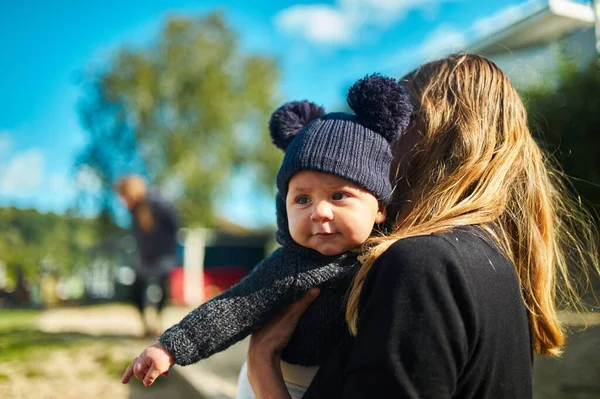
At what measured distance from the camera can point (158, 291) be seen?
7133 millimetres

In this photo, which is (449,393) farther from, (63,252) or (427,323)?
(63,252)

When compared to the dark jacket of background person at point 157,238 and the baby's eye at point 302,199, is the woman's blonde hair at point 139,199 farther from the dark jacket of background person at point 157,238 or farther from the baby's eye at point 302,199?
the baby's eye at point 302,199

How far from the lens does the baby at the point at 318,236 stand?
4.53 feet

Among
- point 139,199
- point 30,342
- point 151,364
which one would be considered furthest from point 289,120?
point 30,342

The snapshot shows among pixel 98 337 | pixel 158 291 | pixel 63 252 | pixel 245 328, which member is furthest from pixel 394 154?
pixel 63 252

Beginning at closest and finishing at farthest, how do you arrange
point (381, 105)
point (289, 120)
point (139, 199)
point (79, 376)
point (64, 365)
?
point (381, 105) → point (289, 120) → point (79, 376) → point (64, 365) → point (139, 199)

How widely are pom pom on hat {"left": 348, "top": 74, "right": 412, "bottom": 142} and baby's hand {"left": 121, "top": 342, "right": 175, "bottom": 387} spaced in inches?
30.6

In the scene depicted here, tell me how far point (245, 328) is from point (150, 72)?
2026cm

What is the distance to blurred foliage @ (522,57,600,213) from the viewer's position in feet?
9.15

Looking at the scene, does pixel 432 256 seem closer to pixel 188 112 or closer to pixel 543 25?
pixel 543 25

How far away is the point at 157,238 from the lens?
23.2ft

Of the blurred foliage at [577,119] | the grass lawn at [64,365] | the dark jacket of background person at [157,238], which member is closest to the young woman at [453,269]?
the blurred foliage at [577,119]

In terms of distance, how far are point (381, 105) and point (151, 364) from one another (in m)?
0.85

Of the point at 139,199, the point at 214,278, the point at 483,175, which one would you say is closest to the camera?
the point at 483,175
